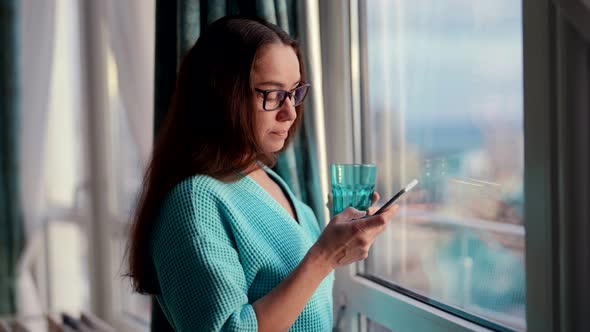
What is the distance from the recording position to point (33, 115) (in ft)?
Result: 8.91

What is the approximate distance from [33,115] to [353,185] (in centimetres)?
201

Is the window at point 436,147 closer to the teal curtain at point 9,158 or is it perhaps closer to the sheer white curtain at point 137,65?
the sheer white curtain at point 137,65

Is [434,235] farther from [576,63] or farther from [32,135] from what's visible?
[32,135]

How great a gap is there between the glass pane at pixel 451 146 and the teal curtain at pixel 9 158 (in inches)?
68.9

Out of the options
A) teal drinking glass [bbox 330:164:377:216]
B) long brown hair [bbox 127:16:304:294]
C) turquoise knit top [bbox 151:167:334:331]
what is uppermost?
long brown hair [bbox 127:16:304:294]

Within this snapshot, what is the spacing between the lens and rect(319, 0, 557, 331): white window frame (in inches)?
41.1

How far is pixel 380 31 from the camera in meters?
1.58

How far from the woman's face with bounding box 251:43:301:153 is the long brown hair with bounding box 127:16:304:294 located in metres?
0.01

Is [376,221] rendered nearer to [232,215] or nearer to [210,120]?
[232,215]

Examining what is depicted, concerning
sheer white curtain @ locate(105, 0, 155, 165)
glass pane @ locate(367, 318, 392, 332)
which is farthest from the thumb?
sheer white curtain @ locate(105, 0, 155, 165)

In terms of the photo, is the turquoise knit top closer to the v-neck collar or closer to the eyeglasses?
the v-neck collar

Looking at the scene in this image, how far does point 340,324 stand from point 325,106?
607 mm

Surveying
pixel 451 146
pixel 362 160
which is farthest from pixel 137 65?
pixel 451 146

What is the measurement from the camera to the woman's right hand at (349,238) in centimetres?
107
